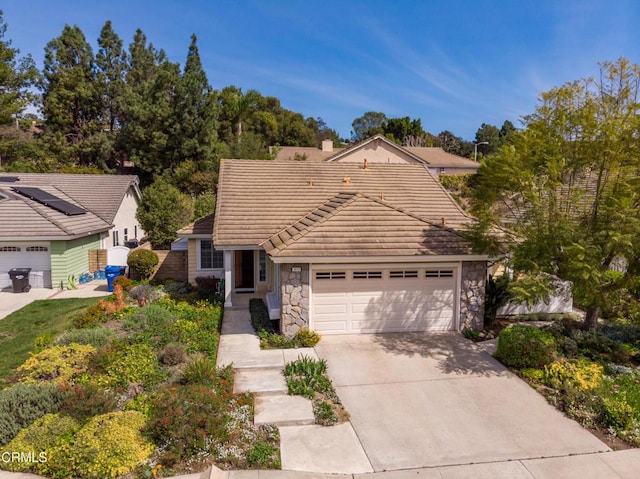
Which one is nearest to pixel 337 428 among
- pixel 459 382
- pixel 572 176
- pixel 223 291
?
pixel 459 382

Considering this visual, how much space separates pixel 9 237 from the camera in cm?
1738

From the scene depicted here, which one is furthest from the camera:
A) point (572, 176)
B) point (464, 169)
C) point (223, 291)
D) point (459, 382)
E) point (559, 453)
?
point (464, 169)

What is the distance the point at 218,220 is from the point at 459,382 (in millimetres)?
8810

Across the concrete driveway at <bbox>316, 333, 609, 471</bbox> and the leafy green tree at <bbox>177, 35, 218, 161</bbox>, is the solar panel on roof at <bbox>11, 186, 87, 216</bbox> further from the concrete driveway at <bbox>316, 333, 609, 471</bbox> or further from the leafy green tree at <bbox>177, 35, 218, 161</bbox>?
the leafy green tree at <bbox>177, 35, 218, 161</bbox>

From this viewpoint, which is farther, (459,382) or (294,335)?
(294,335)

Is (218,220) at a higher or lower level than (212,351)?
higher

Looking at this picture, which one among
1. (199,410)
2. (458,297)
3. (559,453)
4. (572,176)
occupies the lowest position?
(559,453)

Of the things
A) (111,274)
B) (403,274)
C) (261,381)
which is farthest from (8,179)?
(403,274)

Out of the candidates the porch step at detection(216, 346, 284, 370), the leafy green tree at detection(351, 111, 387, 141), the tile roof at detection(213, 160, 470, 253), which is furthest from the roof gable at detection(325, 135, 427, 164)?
the leafy green tree at detection(351, 111, 387, 141)

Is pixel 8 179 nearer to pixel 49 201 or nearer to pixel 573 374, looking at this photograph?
pixel 49 201

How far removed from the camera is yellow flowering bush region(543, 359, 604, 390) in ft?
27.7

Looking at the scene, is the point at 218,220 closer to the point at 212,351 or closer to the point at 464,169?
the point at 212,351

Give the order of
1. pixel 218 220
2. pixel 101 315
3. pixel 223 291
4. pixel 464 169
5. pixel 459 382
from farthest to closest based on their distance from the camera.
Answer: pixel 464 169, pixel 223 291, pixel 218 220, pixel 101 315, pixel 459 382

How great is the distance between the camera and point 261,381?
8.72m
